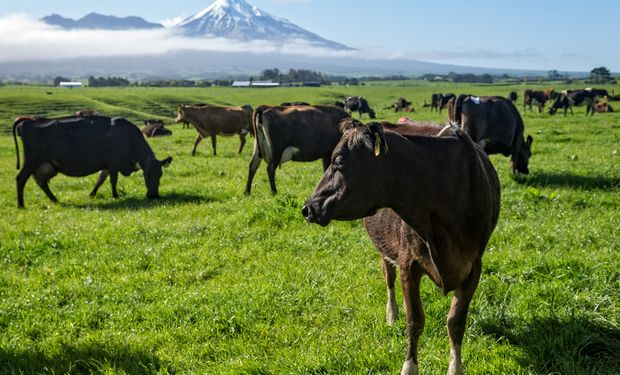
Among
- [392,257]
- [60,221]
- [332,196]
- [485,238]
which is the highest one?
[332,196]

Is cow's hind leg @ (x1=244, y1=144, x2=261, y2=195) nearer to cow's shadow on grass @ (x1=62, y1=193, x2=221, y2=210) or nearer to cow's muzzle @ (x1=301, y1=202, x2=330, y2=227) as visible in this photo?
cow's shadow on grass @ (x1=62, y1=193, x2=221, y2=210)

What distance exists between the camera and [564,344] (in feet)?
15.3

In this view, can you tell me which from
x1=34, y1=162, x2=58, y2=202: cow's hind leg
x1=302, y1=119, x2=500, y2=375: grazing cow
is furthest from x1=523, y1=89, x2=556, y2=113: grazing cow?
x1=302, y1=119, x2=500, y2=375: grazing cow

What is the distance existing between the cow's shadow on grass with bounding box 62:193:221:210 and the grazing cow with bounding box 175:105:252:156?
9949 millimetres

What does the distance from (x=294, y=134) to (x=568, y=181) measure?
6886 millimetres

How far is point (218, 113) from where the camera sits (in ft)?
77.2

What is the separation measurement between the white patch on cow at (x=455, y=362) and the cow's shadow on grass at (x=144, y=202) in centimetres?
853

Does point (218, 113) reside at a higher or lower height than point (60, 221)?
higher

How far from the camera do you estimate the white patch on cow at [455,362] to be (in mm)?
4328

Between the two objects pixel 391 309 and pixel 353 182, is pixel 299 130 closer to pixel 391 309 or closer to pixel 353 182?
pixel 391 309

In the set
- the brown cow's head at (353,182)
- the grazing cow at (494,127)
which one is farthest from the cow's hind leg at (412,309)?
the grazing cow at (494,127)

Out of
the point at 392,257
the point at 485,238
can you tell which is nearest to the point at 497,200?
the point at 485,238

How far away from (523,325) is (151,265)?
17.5 feet

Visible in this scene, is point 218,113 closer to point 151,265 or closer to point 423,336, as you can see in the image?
point 151,265
